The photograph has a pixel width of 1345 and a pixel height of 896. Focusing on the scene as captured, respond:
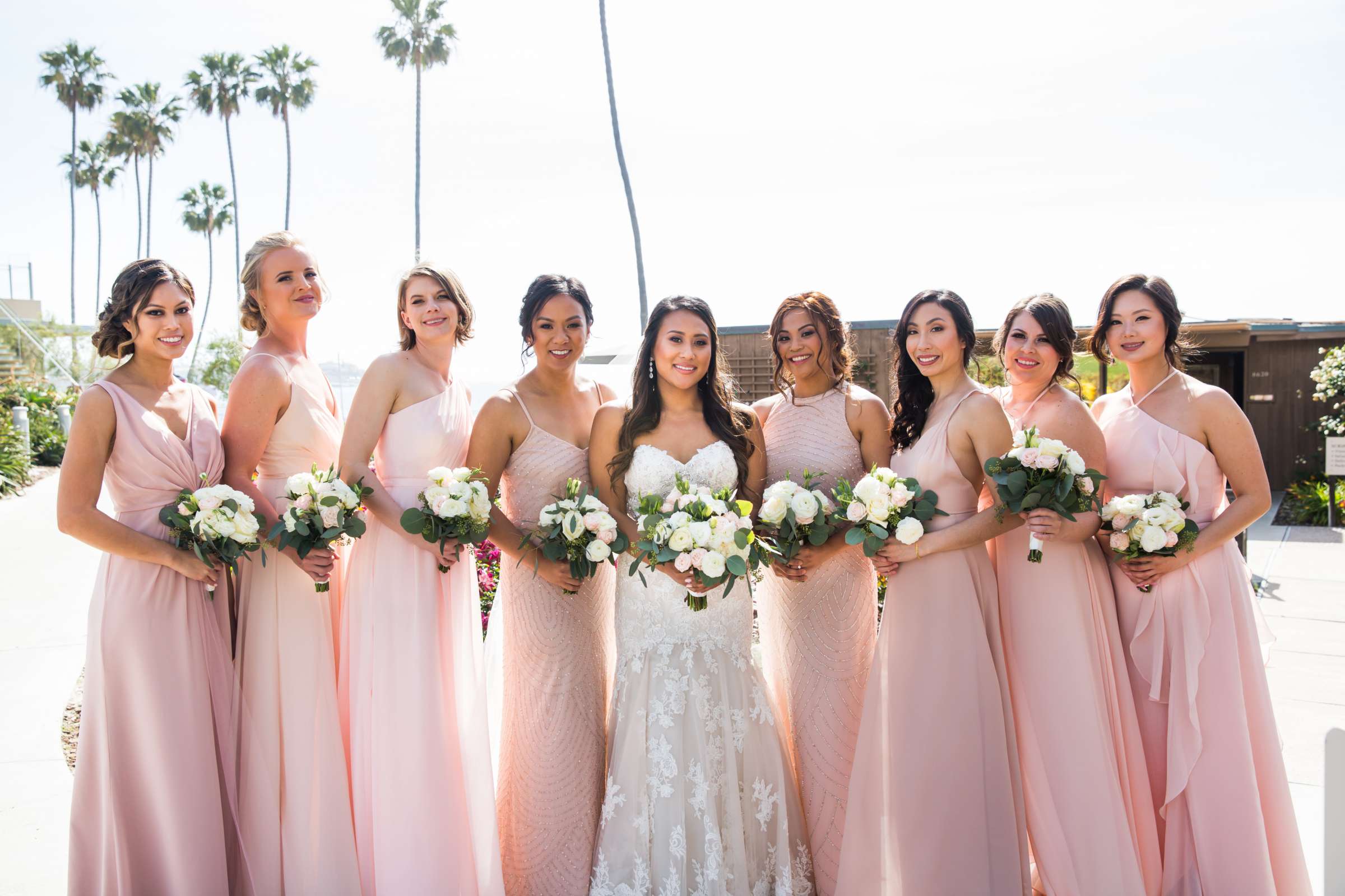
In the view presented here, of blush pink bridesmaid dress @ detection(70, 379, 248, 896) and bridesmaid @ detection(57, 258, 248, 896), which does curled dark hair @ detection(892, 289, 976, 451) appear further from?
blush pink bridesmaid dress @ detection(70, 379, 248, 896)

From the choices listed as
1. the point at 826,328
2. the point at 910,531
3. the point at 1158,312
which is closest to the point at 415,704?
the point at 910,531

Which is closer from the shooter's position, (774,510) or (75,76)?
(774,510)

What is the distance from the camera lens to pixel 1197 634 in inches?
162

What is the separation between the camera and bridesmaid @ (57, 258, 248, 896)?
149 inches

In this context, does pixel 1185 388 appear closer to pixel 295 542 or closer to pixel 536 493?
pixel 536 493

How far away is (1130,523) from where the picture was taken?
13.3 ft

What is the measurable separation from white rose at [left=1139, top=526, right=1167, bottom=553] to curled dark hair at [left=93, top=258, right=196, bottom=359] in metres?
4.54

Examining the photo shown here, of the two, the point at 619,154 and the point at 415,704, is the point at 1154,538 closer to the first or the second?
the point at 415,704

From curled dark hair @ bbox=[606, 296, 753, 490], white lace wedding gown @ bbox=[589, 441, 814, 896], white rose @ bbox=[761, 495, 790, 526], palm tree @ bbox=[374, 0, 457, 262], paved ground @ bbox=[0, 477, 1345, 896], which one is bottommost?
paved ground @ bbox=[0, 477, 1345, 896]

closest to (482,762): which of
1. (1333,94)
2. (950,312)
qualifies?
(950,312)

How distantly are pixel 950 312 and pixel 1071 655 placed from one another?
5.63 ft

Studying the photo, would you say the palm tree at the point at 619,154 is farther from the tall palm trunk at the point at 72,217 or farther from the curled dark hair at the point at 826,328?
the tall palm trunk at the point at 72,217

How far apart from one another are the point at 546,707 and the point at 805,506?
5.45ft

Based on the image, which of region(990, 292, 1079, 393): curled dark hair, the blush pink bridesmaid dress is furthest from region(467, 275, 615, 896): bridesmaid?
region(990, 292, 1079, 393): curled dark hair
